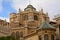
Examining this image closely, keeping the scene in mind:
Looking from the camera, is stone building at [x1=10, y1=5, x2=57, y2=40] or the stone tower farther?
the stone tower

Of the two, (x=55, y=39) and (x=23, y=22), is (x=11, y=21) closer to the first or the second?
(x=23, y=22)

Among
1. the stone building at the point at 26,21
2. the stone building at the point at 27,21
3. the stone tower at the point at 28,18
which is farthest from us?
the stone tower at the point at 28,18

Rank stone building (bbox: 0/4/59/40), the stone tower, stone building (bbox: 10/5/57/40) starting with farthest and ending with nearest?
1. the stone tower
2. stone building (bbox: 10/5/57/40)
3. stone building (bbox: 0/4/59/40)

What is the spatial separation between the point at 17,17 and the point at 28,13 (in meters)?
4.41

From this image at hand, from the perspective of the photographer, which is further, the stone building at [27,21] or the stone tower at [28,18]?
the stone tower at [28,18]

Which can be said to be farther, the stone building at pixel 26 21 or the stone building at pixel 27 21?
the stone building at pixel 27 21

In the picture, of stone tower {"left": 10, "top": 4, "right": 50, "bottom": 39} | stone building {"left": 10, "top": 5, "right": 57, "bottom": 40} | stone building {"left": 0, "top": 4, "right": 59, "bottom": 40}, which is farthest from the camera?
stone tower {"left": 10, "top": 4, "right": 50, "bottom": 39}

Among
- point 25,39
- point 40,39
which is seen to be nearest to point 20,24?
point 25,39

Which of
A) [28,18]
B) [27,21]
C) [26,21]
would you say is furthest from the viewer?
[28,18]

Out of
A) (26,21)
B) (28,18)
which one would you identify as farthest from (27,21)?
(28,18)

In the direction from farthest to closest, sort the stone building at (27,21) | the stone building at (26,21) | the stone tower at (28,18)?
the stone tower at (28,18), the stone building at (27,21), the stone building at (26,21)

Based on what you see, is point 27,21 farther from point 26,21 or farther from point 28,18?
point 28,18

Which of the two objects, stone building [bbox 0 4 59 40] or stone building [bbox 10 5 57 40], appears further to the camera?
stone building [bbox 10 5 57 40]

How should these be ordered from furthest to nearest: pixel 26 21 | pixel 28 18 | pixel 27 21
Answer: pixel 28 18, pixel 26 21, pixel 27 21
